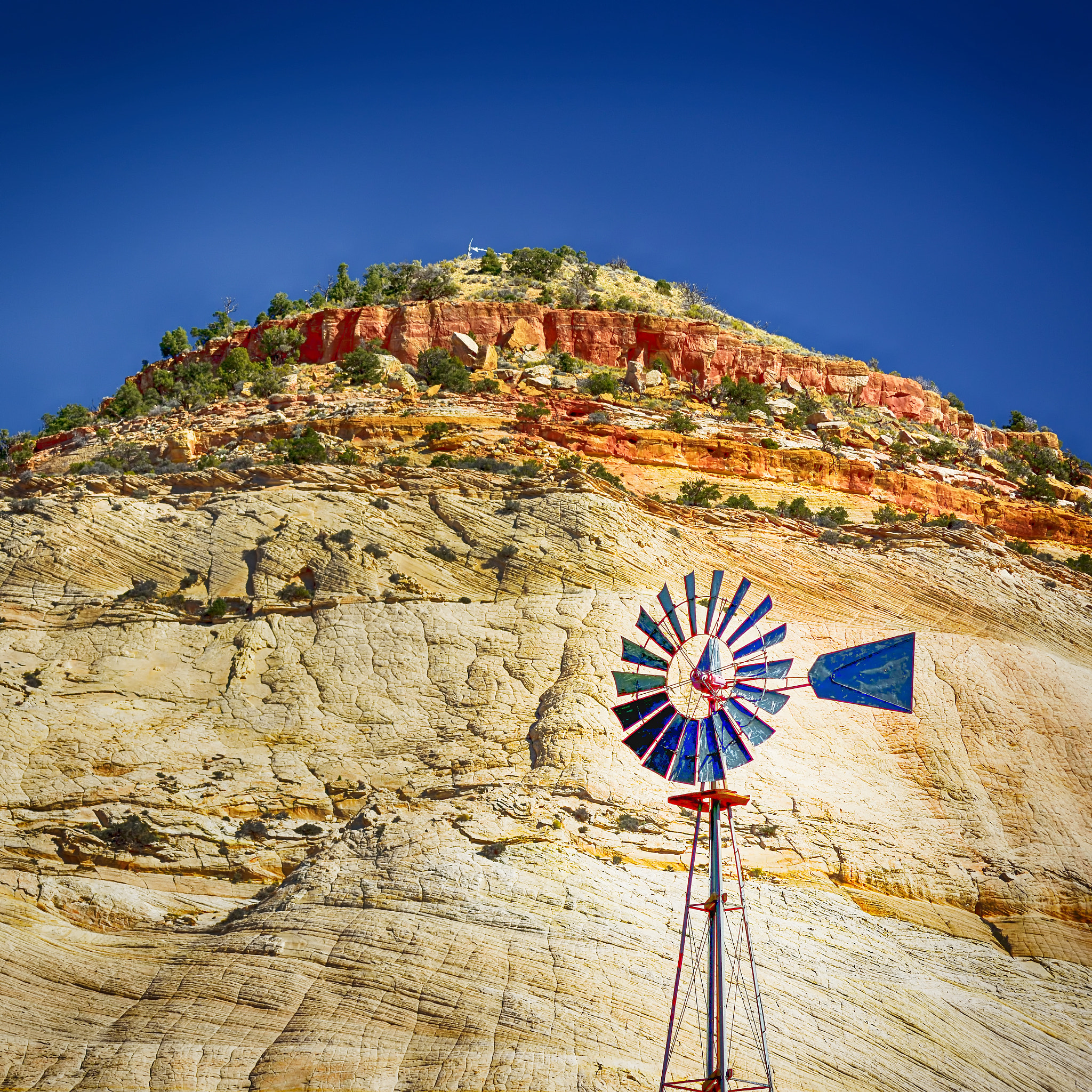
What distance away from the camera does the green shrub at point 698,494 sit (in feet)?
121

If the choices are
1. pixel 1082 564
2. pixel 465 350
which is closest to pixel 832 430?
pixel 1082 564

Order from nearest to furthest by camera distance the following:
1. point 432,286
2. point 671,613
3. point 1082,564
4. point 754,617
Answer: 1. point 754,617
2. point 671,613
3. point 1082,564
4. point 432,286

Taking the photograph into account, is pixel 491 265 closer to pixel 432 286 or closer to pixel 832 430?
pixel 432 286

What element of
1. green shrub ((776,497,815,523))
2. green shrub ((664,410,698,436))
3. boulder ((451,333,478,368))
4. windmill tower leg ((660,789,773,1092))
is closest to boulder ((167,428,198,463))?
boulder ((451,333,478,368))

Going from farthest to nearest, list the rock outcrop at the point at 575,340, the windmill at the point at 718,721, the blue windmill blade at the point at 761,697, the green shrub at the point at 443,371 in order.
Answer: the rock outcrop at the point at 575,340, the green shrub at the point at 443,371, the blue windmill blade at the point at 761,697, the windmill at the point at 718,721

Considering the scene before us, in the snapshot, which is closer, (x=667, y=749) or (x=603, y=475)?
(x=667, y=749)

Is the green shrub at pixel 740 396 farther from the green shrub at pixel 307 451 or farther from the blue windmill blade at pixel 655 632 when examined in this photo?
the blue windmill blade at pixel 655 632

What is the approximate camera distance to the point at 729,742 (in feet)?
44.7

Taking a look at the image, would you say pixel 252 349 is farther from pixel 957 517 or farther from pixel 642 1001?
pixel 642 1001

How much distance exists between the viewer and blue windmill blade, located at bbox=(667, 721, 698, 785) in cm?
1352

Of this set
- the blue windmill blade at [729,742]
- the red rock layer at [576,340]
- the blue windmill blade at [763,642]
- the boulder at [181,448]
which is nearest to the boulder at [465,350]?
the red rock layer at [576,340]

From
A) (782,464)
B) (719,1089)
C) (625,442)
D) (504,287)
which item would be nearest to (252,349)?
(504,287)

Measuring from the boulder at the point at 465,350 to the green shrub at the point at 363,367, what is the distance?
3.06 m

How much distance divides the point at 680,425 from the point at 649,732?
27530 millimetres
